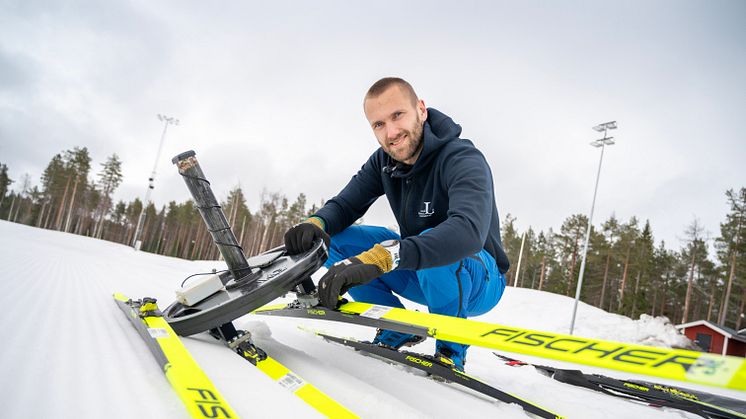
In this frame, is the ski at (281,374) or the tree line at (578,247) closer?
the ski at (281,374)

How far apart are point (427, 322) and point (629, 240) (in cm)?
4123

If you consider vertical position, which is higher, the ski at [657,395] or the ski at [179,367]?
the ski at [179,367]

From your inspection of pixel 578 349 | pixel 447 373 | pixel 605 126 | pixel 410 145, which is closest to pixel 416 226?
pixel 410 145

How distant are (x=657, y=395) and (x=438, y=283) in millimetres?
1516

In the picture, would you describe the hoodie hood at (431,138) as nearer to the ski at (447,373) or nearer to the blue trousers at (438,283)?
the blue trousers at (438,283)

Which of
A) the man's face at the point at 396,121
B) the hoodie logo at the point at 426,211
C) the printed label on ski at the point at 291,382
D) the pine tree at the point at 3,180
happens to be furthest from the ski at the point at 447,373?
the pine tree at the point at 3,180

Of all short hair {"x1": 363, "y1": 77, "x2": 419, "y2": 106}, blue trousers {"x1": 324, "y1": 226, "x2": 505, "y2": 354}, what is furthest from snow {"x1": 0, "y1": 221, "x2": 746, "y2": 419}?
short hair {"x1": 363, "y1": 77, "x2": 419, "y2": 106}

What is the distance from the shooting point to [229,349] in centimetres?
156

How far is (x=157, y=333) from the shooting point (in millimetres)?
1362

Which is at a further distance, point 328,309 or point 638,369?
point 328,309

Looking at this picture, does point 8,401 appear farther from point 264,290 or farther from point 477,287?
point 477,287

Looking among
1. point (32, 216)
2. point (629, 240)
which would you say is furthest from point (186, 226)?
point (629, 240)

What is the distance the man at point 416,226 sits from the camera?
1.59 metres

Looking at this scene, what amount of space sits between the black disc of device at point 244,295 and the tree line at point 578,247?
1849 centimetres
